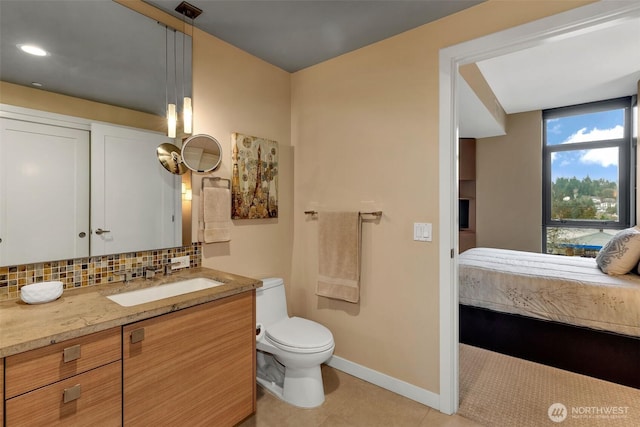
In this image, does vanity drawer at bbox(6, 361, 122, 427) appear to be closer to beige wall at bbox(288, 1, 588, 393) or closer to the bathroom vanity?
the bathroom vanity

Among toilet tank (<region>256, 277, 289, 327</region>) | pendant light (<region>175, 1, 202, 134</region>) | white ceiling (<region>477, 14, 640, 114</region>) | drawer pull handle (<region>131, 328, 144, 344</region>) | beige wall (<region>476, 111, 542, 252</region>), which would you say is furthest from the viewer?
beige wall (<region>476, 111, 542, 252</region>)

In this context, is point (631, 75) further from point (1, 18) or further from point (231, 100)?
point (1, 18)

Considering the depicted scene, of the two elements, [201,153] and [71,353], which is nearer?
[71,353]

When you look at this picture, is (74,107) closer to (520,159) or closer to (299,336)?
(299,336)

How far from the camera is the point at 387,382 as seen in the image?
220cm

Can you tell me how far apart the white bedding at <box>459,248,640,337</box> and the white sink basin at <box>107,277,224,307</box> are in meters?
2.22

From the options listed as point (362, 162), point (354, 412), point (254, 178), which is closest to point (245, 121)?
point (254, 178)

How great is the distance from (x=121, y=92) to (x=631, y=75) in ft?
15.6

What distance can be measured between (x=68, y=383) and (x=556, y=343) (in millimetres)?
3053

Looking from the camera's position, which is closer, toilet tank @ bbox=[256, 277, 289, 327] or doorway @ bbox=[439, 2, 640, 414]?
doorway @ bbox=[439, 2, 640, 414]

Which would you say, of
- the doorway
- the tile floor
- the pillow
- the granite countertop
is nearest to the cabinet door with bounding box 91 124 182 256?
the granite countertop

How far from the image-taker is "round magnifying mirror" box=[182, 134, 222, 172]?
2.00 metres

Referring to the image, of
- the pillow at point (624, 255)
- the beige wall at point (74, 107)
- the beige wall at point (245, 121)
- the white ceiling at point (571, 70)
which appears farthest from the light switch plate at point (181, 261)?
the pillow at point (624, 255)

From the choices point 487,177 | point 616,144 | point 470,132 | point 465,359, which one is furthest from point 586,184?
point 465,359
